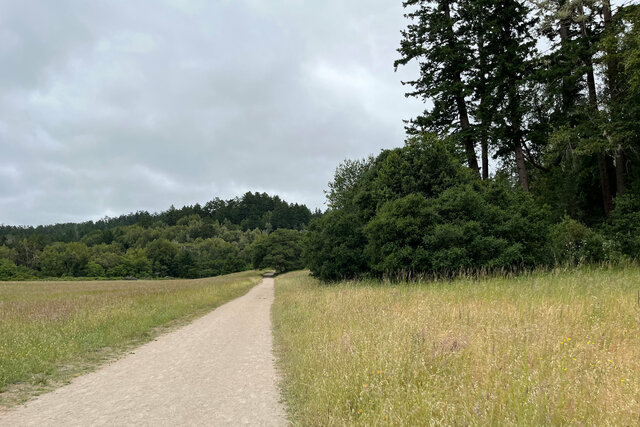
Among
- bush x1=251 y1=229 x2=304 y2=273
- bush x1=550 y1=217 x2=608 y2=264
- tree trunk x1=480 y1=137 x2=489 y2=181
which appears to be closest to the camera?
bush x1=550 y1=217 x2=608 y2=264

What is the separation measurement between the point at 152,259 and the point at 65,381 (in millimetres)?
123534

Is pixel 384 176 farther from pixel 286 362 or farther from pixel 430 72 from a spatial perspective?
pixel 286 362

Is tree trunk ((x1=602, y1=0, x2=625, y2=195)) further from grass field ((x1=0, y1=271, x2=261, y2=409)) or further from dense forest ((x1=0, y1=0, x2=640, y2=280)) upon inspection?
grass field ((x1=0, y1=271, x2=261, y2=409))

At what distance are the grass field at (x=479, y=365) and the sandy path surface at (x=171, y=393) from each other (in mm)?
655

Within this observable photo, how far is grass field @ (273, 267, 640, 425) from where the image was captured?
146 inches

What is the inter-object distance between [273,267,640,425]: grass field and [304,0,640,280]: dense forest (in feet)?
32.3

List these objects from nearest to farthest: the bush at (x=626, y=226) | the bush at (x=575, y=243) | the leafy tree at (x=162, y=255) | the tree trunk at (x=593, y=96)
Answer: the bush at (x=626, y=226)
the bush at (x=575, y=243)
the tree trunk at (x=593, y=96)
the leafy tree at (x=162, y=255)

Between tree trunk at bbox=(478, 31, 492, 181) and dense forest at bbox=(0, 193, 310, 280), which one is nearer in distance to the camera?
tree trunk at bbox=(478, 31, 492, 181)

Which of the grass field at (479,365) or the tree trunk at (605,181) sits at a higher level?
the tree trunk at (605,181)

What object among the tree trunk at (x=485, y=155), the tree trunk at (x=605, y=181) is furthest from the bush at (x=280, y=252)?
the tree trunk at (x=605, y=181)

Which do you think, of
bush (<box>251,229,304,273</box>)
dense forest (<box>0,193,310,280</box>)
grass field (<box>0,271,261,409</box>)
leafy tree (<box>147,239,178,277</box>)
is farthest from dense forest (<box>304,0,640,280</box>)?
leafy tree (<box>147,239,178,277</box>)

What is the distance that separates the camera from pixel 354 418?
421 centimetres

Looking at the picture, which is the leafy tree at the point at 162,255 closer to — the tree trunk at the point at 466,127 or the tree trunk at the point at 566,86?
the tree trunk at the point at 466,127

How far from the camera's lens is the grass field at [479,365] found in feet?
12.1
